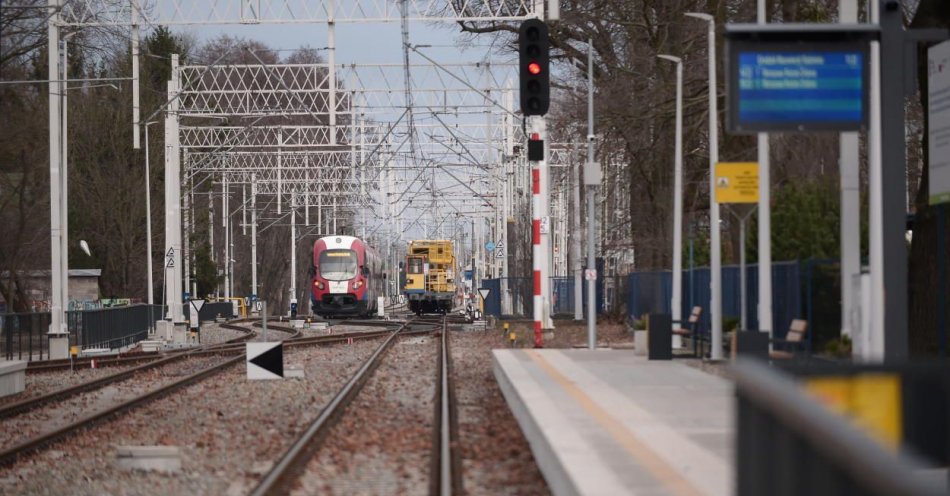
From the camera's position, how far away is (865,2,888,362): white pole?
568 inches

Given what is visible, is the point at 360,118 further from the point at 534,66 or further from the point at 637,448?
the point at 637,448

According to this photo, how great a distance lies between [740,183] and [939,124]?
139 inches

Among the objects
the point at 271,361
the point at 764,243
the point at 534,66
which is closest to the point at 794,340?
the point at 764,243

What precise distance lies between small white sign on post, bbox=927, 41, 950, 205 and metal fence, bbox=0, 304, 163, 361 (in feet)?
73.5

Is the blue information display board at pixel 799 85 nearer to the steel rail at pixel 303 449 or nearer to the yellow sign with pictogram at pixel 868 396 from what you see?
the steel rail at pixel 303 449

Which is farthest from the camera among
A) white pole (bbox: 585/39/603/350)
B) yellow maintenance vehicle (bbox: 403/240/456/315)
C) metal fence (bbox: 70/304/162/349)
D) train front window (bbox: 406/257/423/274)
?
train front window (bbox: 406/257/423/274)

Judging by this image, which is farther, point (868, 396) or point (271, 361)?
point (271, 361)

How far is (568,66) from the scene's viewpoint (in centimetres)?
4322

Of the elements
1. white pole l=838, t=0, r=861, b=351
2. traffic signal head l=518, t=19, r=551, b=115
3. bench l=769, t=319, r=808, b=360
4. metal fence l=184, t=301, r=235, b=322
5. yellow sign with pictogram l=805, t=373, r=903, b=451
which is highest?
traffic signal head l=518, t=19, r=551, b=115

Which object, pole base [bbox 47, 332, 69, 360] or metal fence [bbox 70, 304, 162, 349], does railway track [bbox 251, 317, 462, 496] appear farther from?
metal fence [bbox 70, 304, 162, 349]

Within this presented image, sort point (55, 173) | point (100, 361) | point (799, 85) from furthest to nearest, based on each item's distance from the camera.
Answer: point (55, 173) < point (100, 361) < point (799, 85)

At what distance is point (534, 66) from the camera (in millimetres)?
23891

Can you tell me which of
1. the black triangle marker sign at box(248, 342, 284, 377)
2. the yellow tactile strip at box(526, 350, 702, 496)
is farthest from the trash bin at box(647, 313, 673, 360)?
the yellow tactile strip at box(526, 350, 702, 496)

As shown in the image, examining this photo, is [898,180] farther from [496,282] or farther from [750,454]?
[496,282]
